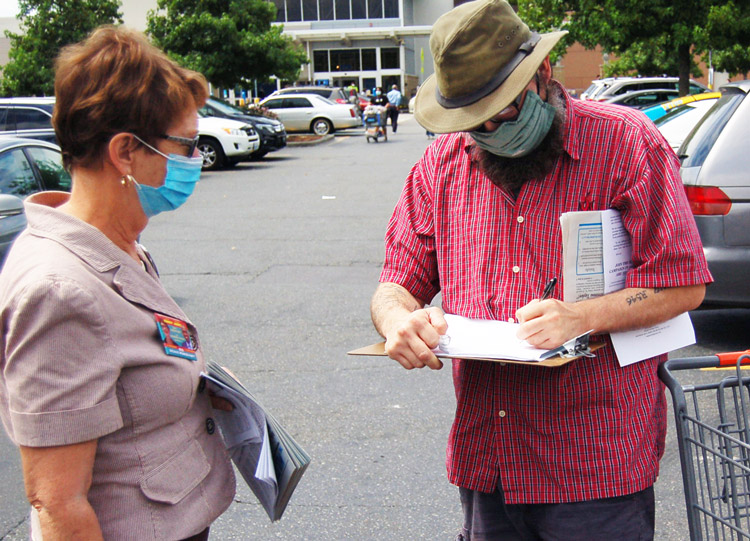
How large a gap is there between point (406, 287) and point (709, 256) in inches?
153

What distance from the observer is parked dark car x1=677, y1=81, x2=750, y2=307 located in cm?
553

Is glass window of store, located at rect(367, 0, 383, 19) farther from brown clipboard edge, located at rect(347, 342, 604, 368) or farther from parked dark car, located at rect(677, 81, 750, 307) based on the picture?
brown clipboard edge, located at rect(347, 342, 604, 368)

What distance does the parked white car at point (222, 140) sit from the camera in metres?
19.6

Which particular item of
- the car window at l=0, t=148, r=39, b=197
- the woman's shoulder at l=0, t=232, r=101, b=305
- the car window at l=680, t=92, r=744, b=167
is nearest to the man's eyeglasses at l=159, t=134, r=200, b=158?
the woman's shoulder at l=0, t=232, r=101, b=305

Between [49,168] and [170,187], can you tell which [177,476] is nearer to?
[170,187]

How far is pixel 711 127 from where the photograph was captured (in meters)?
5.93

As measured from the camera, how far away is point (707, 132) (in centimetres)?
593

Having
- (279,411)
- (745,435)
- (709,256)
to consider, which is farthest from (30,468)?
(709,256)

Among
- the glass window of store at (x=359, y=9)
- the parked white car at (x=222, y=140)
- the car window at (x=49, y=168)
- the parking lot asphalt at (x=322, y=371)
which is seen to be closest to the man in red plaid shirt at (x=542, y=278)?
the parking lot asphalt at (x=322, y=371)

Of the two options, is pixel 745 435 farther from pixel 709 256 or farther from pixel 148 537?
pixel 709 256

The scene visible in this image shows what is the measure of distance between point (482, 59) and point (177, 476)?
124 centimetres

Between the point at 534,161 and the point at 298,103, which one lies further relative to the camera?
the point at 298,103

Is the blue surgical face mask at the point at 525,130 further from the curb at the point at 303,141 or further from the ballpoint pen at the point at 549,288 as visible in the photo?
the curb at the point at 303,141

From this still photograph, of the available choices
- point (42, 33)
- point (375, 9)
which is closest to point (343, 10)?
point (375, 9)
